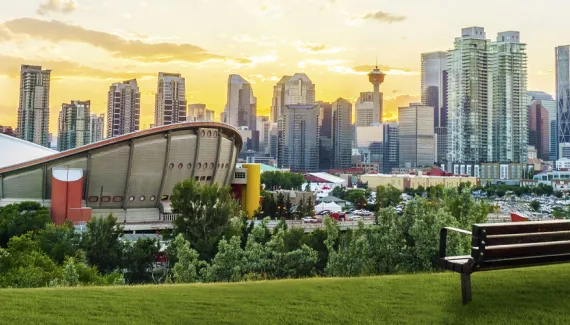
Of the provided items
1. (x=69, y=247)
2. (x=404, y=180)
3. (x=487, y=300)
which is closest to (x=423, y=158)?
(x=404, y=180)

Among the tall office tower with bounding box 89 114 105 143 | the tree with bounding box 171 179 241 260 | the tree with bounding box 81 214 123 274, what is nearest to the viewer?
the tree with bounding box 81 214 123 274

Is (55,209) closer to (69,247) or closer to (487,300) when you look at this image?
(69,247)

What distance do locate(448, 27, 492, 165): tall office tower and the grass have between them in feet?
454

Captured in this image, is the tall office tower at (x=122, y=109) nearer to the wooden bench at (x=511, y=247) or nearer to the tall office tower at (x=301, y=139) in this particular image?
the tall office tower at (x=301, y=139)

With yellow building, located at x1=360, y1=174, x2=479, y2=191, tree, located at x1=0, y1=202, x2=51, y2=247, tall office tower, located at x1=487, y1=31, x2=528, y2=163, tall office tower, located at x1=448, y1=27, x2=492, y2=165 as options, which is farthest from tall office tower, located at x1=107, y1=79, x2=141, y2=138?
tree, located at x1=0, y1=202, x2=51, y2=247

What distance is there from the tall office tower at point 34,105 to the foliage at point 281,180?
68222mm

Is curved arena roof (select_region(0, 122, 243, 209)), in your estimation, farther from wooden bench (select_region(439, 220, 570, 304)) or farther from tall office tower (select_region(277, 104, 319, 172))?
tall office tower (select_region(277, 104, 319, 172))

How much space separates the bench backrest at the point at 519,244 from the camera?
5.66 m

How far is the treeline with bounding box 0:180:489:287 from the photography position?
12.0 metres

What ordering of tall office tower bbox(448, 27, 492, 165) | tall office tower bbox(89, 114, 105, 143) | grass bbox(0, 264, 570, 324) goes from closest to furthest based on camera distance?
grass bbox(0, 264, 570, 324)
tall office tower bbox(448, 27, 492, 165)
tall office tower bbox(89, 114, 105, 143)

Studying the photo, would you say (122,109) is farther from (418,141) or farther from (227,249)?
(227,249)

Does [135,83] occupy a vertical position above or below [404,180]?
above

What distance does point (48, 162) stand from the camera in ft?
139

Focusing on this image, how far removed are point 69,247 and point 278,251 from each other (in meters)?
12.4
